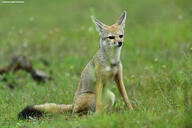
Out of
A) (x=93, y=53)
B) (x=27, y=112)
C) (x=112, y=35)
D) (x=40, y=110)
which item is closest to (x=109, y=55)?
(x=112, y=35)

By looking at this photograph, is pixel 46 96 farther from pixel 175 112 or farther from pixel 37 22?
pixel 37 22

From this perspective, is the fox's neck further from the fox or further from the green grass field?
the green grass field

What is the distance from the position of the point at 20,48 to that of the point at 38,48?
3.15 ft

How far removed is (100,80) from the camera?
224 inches

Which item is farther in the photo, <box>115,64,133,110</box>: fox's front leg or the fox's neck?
<box>115,64,133,110</box>: fox's front leg

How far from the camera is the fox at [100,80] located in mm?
5660

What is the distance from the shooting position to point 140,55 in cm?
1005

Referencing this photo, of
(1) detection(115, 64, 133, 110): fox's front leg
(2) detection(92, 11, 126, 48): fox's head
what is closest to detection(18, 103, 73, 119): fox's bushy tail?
(1) detection(115, 64, 133, 110): fox's front leg

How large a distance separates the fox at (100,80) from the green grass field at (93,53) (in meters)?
0.19

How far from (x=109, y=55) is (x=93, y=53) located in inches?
162

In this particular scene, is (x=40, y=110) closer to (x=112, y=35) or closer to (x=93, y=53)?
(x=112, y=35)

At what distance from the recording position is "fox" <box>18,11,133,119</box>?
18.6 ft

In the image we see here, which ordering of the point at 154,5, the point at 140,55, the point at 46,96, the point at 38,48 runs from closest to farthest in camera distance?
the point at 46,96
the point at 140,55
the point at 38,48
the point at 154,5

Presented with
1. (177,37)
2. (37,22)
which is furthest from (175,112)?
(37,22)
